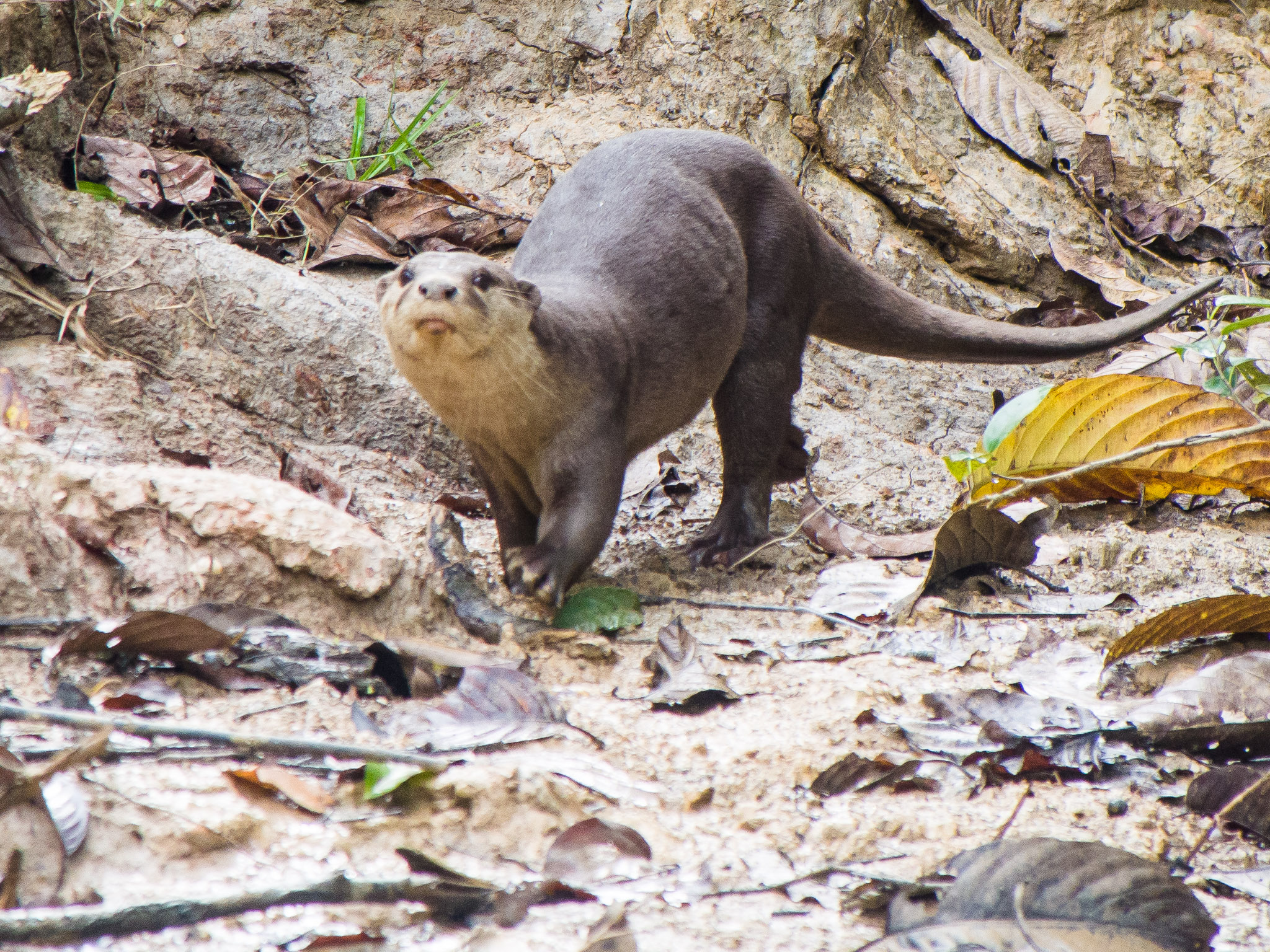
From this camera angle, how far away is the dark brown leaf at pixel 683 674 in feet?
5.48

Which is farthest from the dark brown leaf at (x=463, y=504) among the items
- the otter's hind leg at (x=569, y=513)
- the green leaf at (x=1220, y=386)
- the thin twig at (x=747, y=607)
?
the green leaf at (x=1220, y=386)

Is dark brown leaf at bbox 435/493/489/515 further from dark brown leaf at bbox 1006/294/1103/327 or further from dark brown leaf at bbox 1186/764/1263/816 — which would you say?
dark brown leaf at bbox 1006/294/1103/327

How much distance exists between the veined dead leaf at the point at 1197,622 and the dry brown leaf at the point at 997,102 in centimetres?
293

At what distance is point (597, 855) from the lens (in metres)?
1.18

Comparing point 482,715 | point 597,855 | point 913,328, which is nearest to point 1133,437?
point 913,328

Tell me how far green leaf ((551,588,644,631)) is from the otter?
0.04 metres

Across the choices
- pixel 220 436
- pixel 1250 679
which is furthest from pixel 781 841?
pixel 220 436

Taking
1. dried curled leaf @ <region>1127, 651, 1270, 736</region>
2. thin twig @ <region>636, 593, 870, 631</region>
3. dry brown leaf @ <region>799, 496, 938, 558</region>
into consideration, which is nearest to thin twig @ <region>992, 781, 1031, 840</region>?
dried curled leaf @ <region>1127, 651, 1270, 736</region>

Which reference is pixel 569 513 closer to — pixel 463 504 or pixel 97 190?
pixel 463 504

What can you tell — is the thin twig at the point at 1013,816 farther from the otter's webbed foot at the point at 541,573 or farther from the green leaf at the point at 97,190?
the green leaf at the point at 97,190

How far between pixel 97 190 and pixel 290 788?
2.33 meters

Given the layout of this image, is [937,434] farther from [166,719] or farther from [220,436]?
[166,719]

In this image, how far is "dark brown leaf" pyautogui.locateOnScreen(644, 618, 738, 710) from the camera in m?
1.67

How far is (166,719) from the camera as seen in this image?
140cm
